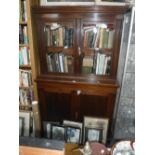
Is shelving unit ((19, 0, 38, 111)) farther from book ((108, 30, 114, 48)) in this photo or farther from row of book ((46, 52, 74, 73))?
book ((108, 30, 114, 48))

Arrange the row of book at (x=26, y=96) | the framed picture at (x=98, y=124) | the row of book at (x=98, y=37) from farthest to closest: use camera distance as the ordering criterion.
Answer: the row of book at (x=26, y=96) < the framed picture at (x=98, y=124) < the row of book at (x=98, y=37)

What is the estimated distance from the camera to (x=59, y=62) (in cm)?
177

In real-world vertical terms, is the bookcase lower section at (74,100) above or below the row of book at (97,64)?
below

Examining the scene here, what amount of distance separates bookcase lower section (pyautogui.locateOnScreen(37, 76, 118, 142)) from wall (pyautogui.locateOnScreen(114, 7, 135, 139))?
8cm

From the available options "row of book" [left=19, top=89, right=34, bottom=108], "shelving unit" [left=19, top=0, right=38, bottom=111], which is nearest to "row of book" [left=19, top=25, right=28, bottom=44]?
"shelving unit" [left=19, top=0, right=38, bottom=111]

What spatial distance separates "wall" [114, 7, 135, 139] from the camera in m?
1.50

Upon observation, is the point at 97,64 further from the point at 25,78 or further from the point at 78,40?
the point at 25,78

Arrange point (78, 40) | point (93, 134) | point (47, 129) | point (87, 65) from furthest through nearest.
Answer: point (47, 129) → point (93, 134) → point (87, 65) → point (78, 40)

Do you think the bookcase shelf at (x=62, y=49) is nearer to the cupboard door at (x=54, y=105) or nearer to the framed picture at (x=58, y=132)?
the cupboard door at (x=54, y=105)

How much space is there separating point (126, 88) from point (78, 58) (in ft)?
1.93

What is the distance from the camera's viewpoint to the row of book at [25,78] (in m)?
1.86

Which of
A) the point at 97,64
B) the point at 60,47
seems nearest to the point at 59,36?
the point at 60,47

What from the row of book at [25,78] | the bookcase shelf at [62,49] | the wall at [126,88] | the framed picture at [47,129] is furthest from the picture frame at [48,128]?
the bookcase shelf at [62,49]

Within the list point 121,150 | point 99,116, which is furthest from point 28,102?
point 121,150
